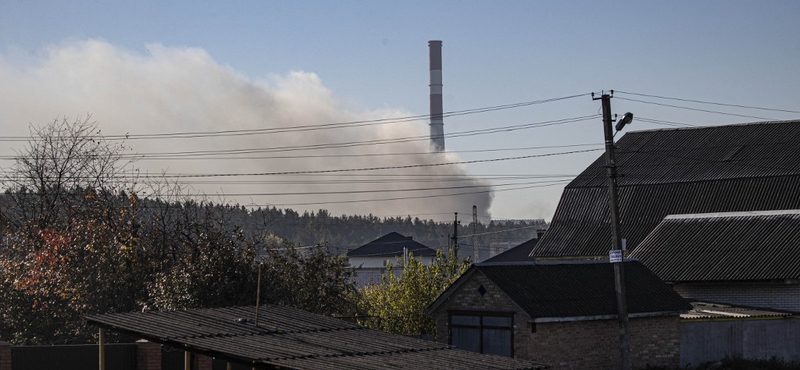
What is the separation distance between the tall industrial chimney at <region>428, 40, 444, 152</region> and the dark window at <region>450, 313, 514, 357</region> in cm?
8968

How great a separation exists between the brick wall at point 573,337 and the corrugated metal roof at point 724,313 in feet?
6.00

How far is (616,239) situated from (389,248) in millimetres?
83265

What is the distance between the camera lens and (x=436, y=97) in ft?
398

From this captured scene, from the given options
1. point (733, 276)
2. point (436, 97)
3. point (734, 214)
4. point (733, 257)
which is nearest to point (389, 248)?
point (436, 97)

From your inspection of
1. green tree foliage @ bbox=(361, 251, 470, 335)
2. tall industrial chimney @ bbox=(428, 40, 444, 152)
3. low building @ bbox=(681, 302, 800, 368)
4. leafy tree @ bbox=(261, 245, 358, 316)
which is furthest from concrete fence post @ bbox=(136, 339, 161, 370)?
tall industrial chimney @ bbox=(428, 40, 444, 152)

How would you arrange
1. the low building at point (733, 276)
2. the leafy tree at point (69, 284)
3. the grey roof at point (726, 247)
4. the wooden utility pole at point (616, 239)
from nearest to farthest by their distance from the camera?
the wooden utility pole at point (616, 239), the leafy tree at point (69, 284), the low building at point (733, 276), the grey roof at point (726, 247)

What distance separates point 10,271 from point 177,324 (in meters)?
15.5

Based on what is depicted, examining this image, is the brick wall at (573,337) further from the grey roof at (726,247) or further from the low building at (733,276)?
the grey roof at (726,247)

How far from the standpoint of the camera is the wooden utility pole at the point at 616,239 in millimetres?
28875

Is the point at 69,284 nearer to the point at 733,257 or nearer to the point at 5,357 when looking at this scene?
the point at 5,357

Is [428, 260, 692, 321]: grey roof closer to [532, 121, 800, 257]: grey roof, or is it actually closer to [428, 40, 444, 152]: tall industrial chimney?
[532, 121, 800, 257]: grey roof

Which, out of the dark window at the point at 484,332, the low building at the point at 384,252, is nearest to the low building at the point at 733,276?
the dark window at the point at 484,332

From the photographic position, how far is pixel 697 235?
43250 mm

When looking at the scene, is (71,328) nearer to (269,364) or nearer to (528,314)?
(528,314)
